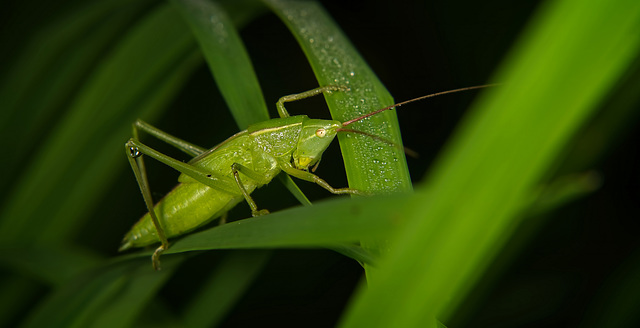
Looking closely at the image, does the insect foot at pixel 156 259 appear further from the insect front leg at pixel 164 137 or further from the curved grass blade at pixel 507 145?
the curved grass blade at pixel 507 145

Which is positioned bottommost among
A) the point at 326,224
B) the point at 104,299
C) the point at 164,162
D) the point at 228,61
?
the point at 104,299

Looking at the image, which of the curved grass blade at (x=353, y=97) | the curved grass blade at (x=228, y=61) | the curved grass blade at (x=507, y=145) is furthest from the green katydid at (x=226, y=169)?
the curved grass blade at (x=507, y=145)

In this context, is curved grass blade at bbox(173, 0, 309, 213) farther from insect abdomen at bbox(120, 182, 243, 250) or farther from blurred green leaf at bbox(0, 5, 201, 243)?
insect abdomen at bbox(120, 182, 243, 250)

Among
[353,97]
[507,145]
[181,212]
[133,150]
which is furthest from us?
[181,212]

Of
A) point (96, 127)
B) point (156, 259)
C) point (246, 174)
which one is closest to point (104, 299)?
point (156, 259)

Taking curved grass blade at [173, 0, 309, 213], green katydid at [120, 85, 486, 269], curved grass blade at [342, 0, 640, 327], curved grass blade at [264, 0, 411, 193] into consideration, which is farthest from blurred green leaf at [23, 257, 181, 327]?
curved grass blade at [342, 0, 640, 327]

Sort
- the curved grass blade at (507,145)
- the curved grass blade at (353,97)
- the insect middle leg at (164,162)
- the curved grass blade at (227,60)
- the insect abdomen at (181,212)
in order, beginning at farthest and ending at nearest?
the insect abdomen at (181,212) < the insect middle leg at (164,162) < the curved grass blade at (227,60) < the curved grass blade at (353,97) < the curved grass blade at (507,145)

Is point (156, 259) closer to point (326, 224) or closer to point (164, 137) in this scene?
point (164, 137)

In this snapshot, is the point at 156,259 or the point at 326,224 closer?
the point at 326,224
